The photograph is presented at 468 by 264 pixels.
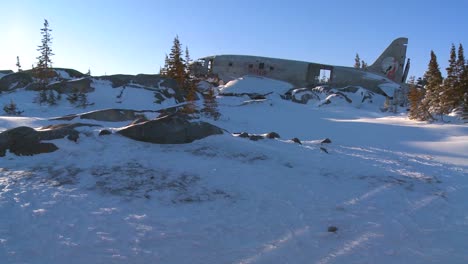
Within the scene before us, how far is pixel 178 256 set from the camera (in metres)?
3.99

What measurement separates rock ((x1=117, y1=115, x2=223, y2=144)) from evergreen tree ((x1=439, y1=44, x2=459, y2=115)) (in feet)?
47.8

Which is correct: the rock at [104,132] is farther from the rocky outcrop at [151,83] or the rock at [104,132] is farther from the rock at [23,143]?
the rocky outcrop at [151,83]

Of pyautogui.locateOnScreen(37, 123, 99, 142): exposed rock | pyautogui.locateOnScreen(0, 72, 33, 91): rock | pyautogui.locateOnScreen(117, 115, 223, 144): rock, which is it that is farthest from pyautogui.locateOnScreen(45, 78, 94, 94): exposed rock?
pyautogui.locateOnScreen(117, 115, 223, 144): rock

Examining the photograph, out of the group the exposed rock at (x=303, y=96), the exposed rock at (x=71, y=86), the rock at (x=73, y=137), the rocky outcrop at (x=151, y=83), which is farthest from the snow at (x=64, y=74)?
the rock at (x=73, y=137)

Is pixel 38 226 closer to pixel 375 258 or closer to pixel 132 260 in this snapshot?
pixel 132 260

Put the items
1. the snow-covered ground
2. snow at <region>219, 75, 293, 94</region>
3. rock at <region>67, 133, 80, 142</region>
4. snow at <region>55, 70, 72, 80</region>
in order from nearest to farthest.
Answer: the snow-covered ground → rock at <region>67, 133, 80, 142</region> → snow at <region>55, 70, 72, 80</region> → snow at <region>219, 75, 293, 94</region>

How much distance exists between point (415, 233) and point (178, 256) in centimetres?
313

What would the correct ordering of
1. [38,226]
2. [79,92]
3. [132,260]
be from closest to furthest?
[132,260]
[38,226]
[79,92]

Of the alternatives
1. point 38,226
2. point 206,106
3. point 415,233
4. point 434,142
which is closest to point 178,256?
point 38,226

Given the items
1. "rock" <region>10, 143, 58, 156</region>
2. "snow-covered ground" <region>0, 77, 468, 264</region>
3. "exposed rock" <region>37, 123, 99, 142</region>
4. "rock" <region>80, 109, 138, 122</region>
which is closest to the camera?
"snow-covered ground" <region>0, 77, 468, 264</region>

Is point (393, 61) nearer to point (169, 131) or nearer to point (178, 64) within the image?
point (178, 64)

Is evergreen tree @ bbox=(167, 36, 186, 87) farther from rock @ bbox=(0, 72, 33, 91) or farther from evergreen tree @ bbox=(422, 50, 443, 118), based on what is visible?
evergreen tree @ bbox=(422, 50, 443, 118)

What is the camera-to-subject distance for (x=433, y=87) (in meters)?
20.8

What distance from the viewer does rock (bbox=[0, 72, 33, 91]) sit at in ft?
76.4
